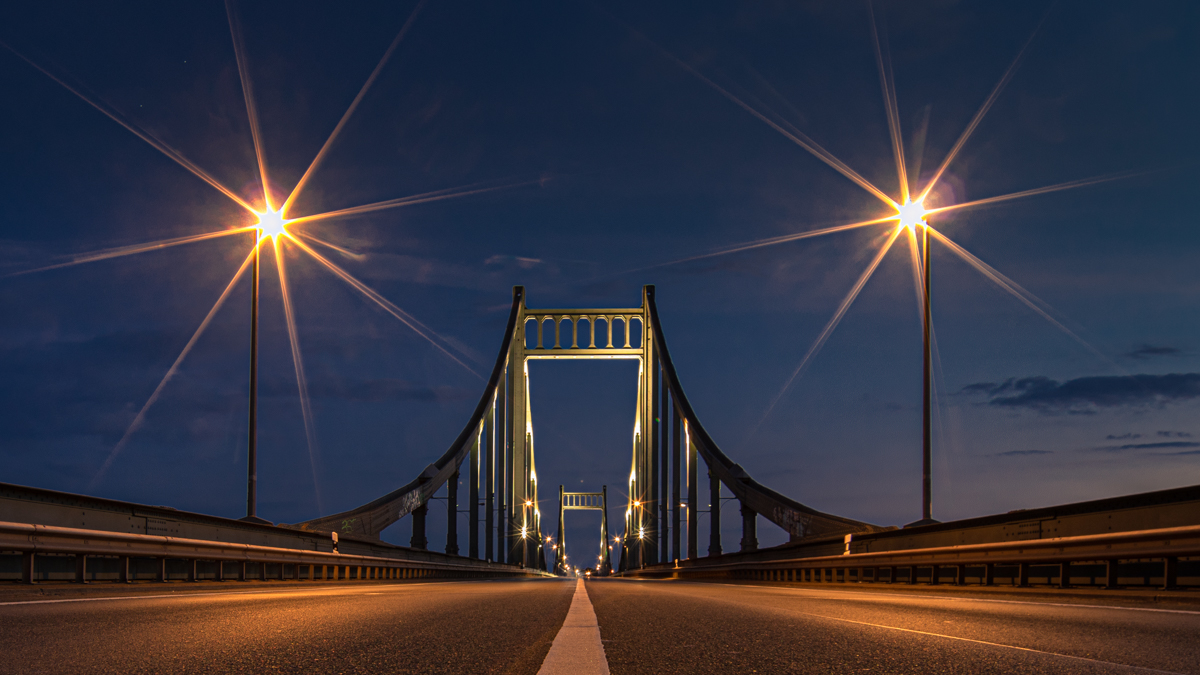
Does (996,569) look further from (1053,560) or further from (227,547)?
(227,547)

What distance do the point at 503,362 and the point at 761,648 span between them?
5475 centimetres

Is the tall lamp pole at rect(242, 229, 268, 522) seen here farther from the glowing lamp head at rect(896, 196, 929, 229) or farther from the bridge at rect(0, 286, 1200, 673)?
the glowing lamp head at rect(896, 196, 929, 229)

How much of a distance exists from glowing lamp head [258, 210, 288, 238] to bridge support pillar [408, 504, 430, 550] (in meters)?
12.3

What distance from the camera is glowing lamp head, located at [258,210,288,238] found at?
19062mm

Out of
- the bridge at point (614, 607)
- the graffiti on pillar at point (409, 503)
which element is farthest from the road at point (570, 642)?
the graffiti on pillar at point (409, 503)

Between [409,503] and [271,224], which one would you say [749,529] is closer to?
[409,503]

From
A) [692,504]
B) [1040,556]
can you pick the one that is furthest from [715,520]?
[1040,556]

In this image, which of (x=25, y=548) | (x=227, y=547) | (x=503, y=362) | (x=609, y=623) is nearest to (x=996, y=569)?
(x=609, y=623)

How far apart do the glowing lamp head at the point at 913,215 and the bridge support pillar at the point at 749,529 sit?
10.9 metres

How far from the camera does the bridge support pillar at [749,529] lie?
1030 inches

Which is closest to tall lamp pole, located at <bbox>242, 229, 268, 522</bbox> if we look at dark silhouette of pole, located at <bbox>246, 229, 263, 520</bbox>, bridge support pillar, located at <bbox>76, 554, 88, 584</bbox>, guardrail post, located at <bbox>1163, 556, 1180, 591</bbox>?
dark silhouette of pole, located at <bbox>246, 229, 263, 520</bbox>

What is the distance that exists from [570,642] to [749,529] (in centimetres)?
2366

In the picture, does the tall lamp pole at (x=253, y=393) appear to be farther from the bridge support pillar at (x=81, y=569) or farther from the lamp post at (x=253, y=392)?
the bridge support pillar at (x=81, y=569)

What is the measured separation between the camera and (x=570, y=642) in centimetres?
438
